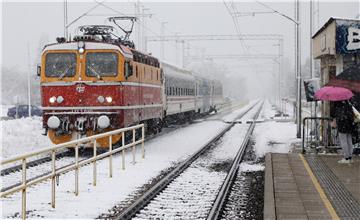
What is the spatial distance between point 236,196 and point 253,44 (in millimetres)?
44370

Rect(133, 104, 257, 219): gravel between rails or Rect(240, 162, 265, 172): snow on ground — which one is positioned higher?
Rect(133, 104, 257, 219): gravel between rails

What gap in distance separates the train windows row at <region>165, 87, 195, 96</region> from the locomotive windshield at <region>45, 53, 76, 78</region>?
8879mm

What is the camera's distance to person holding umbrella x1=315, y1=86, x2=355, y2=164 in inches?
488

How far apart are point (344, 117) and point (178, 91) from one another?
701 inches

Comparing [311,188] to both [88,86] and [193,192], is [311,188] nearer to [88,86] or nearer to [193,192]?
[193,192]

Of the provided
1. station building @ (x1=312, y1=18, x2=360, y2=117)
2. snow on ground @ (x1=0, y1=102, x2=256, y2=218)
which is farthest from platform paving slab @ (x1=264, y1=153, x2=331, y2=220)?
snow on ground @ (x1=0, y1=102, x2=256, y2=218)

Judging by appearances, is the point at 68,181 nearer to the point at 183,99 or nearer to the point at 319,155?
the point at 319,155

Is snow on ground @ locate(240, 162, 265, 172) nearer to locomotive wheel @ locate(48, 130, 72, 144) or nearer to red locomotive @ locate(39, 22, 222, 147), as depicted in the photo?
red locomotive @ locate(39, 22, 222, 147)

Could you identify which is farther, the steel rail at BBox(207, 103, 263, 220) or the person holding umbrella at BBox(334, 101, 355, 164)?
the person holding umbrella at BBox(334, 101, 355, 164)

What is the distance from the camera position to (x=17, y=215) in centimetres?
859

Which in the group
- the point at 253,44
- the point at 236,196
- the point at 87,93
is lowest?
the point at 236,196

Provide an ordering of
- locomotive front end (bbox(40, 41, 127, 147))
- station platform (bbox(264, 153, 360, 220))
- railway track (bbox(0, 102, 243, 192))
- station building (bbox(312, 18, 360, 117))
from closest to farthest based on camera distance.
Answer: station platform (bbox(264, 153, 360, 220))
railway track (bbox(0, 102, 243, 192))
station building (bbox(312, 18, 360, 117))
locomotive front end (bbox(40, 41, 127, 147))

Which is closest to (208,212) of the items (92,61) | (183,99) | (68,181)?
(68,181)

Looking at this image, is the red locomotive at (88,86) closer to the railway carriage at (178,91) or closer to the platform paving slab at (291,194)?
the platform paving slab at (291,194)
